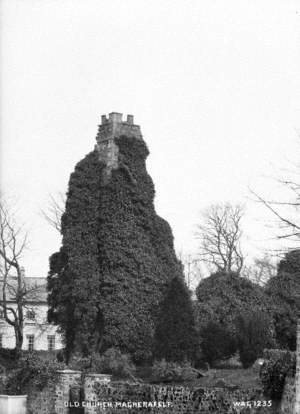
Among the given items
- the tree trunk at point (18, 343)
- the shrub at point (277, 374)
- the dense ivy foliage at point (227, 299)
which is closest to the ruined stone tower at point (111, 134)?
the dense ivy foliage at point (227, 299)

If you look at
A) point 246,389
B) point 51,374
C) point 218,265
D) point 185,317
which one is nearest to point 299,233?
point 246,389

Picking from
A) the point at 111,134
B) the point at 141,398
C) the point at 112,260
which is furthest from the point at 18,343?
the point at 141,398

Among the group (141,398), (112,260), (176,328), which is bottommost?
(141,398)

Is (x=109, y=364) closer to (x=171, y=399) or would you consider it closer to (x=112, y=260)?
(x=112, y=260)

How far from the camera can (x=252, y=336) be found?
34406 mm

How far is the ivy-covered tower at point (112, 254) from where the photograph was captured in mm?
36438

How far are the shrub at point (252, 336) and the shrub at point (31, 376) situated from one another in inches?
335

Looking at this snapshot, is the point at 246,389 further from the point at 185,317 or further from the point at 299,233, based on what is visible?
the point at 185,317

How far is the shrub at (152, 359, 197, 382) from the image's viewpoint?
97.9 feet

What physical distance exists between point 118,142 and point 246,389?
17527 mm

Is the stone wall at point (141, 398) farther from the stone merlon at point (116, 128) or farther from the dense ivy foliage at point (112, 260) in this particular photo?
the stone merlon at point (116, 128)

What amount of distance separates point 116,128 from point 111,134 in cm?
36

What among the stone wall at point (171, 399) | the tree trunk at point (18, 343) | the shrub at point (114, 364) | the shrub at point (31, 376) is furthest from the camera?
the tree trunk at point (18, 343)

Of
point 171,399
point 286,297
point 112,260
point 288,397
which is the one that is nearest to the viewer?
point 288,397
